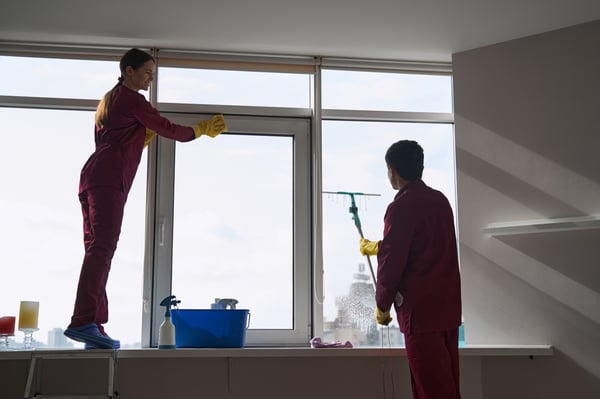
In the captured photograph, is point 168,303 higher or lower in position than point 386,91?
lower

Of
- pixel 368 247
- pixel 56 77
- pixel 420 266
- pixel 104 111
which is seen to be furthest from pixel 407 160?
pixel 56 77

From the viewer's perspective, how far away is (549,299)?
346 cm

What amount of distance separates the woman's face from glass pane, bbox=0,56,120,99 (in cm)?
48

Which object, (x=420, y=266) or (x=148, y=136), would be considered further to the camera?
(x=148, y=136)

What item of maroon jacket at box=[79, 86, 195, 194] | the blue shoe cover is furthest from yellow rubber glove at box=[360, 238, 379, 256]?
the blue shoe cover

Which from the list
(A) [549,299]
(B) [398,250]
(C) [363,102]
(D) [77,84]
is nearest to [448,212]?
(B) [398,250]

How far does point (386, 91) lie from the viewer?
3.99 metres

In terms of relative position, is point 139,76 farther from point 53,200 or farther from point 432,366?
point 432,366

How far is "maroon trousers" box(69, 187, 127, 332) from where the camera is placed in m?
3.06

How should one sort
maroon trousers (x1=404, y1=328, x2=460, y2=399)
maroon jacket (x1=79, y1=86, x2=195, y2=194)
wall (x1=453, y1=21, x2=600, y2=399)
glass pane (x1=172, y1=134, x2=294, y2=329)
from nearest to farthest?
maroon trousers (x1=404, y1=328, x2=460, y2=399) → maroon jacket (x1=79, y1=86, x2=195, y2=194) → wall (x1=453, y1=21, x2=600, y2=399) → glass pane (x1=172, y1=134, x2=294, y2=329)

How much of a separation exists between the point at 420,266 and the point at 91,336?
146cm

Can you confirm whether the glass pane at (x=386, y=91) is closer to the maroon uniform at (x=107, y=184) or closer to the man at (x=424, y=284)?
the maroon uniform at (x=107, y=184)

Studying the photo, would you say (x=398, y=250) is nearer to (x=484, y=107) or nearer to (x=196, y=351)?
(x=196, y=351)

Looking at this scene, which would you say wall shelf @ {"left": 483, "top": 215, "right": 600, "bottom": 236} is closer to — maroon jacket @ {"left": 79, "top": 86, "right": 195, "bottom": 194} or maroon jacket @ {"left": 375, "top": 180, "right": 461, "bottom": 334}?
maroon jacket @ {"left": 375, "top": 180, "right": 461, "bottom": 334}
